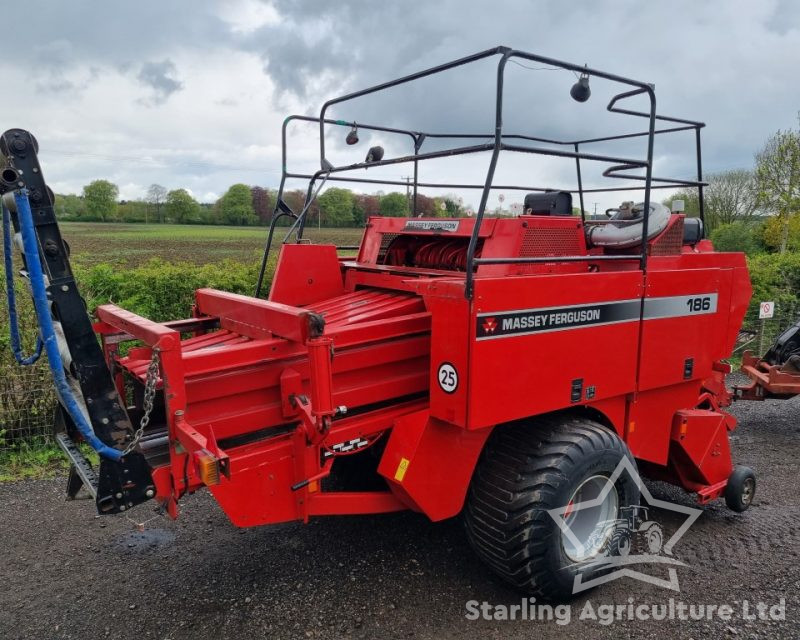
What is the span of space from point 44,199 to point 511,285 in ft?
6.87

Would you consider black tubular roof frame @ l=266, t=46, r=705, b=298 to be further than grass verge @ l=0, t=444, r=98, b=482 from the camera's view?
No

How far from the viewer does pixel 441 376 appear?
3094 millimetres

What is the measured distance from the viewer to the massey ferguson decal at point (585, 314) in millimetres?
3029

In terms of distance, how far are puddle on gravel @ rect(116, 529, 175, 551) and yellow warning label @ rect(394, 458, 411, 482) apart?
192 centimetres

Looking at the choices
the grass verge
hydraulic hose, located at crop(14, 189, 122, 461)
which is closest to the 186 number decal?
hydraulic hose, located at crop(14, 189, 122, 461)

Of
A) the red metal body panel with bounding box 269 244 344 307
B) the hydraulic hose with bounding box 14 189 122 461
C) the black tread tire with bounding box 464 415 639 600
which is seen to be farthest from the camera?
the red metal body panel with bounding box 269 244 344 307

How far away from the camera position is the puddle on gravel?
405 cm

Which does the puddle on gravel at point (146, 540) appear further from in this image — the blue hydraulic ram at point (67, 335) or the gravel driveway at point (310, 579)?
the blue hydraulic ram at point (67, 335)

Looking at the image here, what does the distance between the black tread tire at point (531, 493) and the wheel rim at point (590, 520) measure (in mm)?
110

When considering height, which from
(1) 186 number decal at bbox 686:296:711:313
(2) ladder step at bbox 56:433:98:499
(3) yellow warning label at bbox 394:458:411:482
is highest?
(1) 186 number decal at bbox 686:296:711:313

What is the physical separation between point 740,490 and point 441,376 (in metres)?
2.74

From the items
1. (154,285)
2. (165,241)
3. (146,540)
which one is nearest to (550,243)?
(146,540)

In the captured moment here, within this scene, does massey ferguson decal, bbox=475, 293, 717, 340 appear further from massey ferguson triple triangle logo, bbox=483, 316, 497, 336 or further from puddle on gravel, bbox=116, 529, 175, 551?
puddle on gravel, bbox=116, 529, 175, 551

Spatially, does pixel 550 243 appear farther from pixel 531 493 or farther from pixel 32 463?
pixel 32 463
